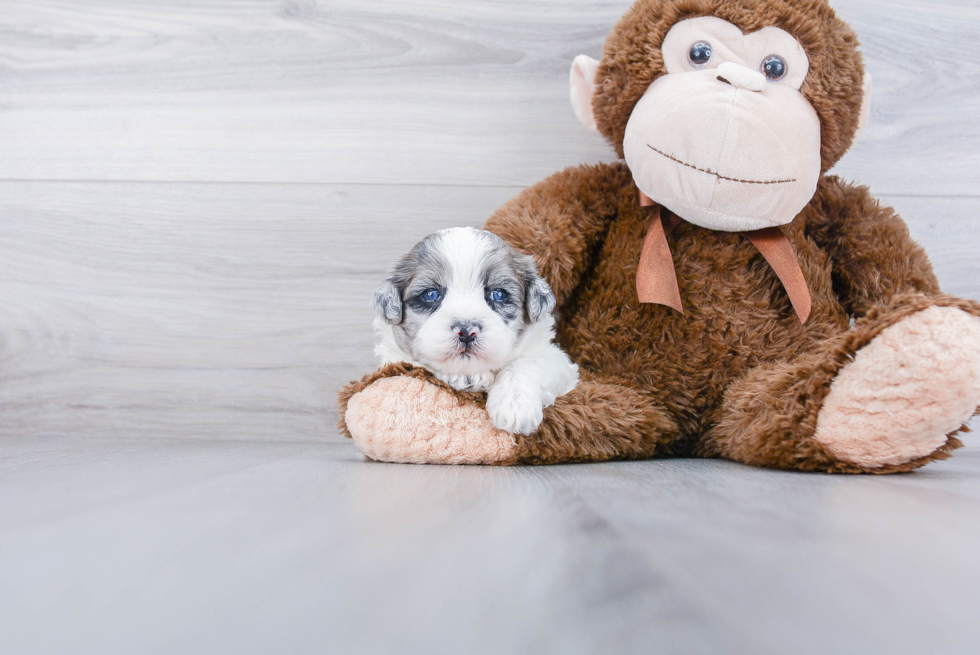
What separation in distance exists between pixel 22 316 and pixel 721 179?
1395 millimetres

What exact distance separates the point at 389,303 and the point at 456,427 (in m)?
0.22

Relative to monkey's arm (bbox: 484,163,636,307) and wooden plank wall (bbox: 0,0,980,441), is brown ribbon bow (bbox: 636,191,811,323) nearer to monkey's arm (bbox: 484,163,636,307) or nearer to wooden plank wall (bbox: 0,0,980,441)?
monkey's arm (bbox: 484,163,636,307)

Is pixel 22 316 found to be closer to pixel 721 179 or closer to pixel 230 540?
pixel 230 540

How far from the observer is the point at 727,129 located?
0.92 meters

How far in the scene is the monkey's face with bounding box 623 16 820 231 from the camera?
93 centimetres

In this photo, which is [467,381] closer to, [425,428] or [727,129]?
[425,428]

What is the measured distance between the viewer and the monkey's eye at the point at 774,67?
0.98 m

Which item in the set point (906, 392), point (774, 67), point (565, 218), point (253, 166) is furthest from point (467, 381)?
point (253, 166)

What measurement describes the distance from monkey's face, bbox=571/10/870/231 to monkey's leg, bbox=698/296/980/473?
0.24 m

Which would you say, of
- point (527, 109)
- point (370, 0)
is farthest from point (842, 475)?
point (370, 0)

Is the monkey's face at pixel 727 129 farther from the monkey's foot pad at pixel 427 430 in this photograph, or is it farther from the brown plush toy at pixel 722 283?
the monkey's foot pad at pixel 427 430

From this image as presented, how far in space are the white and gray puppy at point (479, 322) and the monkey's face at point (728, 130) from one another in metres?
0.26

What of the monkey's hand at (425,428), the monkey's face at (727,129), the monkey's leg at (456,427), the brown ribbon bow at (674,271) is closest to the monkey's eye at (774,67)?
the monkey's face at (727,129)

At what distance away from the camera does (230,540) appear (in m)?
0.49
